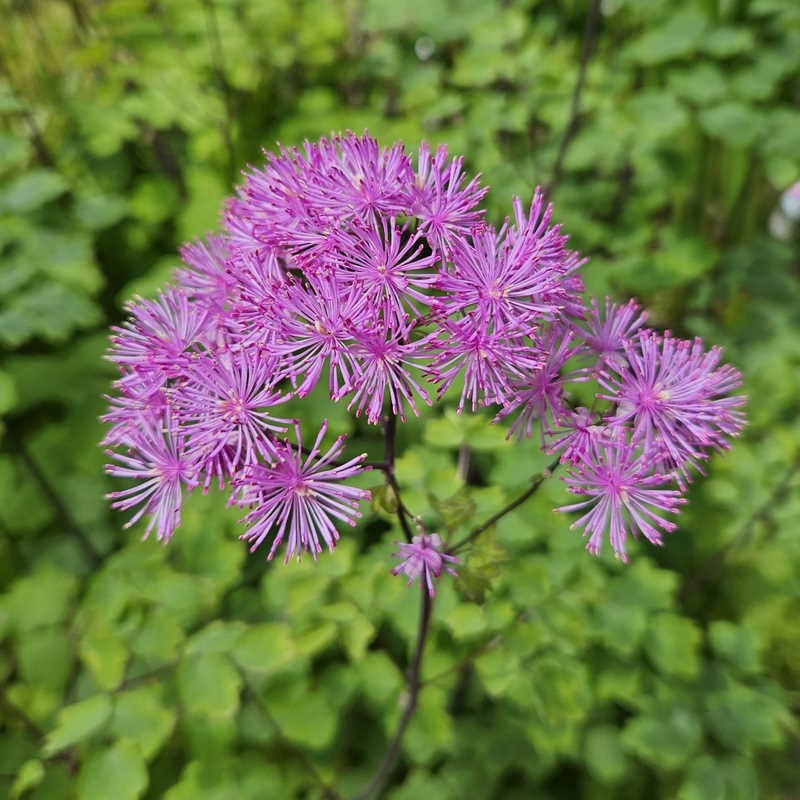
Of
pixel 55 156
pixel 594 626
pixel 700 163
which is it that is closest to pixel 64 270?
pixel 55 156

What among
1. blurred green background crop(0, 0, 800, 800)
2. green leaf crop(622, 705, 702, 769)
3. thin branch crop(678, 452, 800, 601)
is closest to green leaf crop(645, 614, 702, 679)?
blurred green background crop(0, 0, 800, 800)

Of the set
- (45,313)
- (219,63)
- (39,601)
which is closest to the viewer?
(39,601)

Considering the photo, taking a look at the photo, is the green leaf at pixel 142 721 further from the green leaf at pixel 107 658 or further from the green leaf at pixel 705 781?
the green leaf at pixel 705 781

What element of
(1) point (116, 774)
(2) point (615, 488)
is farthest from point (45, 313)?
(2) point (615, 488)

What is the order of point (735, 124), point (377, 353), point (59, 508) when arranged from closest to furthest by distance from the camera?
point (377, 353), point (735, 124), point (59, 508)

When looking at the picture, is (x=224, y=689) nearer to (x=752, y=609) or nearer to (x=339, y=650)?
(x=339, y=650)

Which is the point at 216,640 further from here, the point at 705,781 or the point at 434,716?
the point at 705,781

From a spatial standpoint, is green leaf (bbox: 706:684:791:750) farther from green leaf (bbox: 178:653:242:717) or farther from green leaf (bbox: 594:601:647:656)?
green leaf (bbox: 178:653:242:717)
